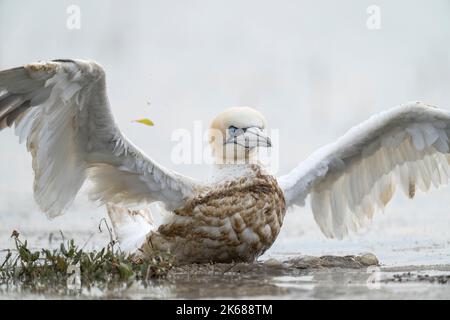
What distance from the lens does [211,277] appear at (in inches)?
352

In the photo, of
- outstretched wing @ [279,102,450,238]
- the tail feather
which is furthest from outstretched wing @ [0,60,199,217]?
outstretched wing @ [279,102,450,238]

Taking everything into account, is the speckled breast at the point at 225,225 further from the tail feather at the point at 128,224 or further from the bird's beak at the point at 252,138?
the tail feather at the point at 128,224

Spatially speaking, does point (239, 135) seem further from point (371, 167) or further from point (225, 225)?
point (371, 167)

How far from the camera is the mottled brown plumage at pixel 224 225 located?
968 cm

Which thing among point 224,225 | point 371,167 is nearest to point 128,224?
point 224,225

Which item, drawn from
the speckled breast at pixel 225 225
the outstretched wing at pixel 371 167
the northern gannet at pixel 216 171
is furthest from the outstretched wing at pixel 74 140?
the outstretched wing at pixel 371 167

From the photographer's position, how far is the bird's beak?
10.0m

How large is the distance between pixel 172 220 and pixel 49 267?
1590 millimetres

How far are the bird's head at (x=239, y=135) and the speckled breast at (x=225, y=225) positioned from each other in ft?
1.12

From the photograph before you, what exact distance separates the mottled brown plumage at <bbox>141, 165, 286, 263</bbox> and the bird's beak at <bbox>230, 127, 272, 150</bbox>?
1.12 feet

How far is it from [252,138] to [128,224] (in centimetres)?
195

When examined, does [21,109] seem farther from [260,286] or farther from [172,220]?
[260,286]

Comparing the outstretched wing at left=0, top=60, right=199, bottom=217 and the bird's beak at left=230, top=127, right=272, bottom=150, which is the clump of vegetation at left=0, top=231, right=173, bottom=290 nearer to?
the outstretched wing at left=0, top=60, right=199, bottom=217
